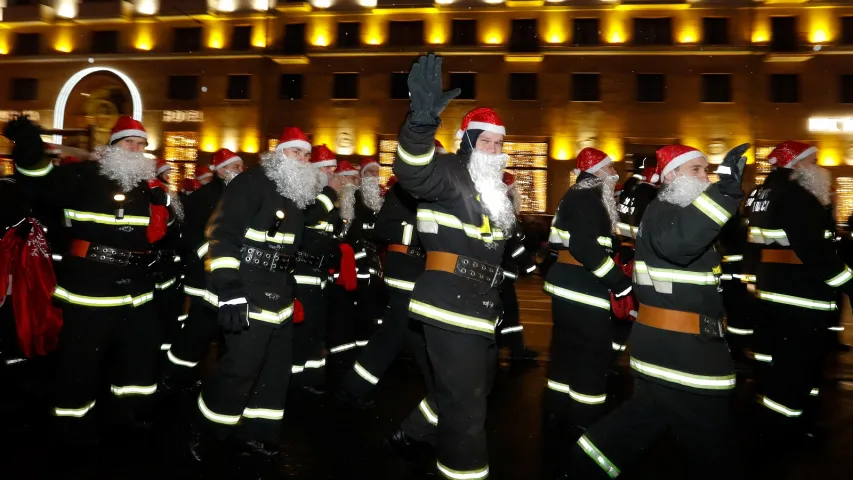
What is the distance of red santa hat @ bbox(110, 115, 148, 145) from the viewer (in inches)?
194

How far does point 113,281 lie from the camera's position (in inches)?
184

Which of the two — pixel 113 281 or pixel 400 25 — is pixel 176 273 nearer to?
pixel 113 281

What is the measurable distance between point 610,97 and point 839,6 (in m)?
9.62

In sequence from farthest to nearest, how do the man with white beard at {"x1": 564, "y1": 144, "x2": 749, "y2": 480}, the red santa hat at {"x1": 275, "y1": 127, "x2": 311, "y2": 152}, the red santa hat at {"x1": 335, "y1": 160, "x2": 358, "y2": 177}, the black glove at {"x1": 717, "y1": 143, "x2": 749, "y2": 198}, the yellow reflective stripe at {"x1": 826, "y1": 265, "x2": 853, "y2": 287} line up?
the red santa hat at {"x1": 335, "y1": 160, "x2": 358, "y2": 177} < the yellow reflective stripe at {"x1": 826, "y1": 265, "x2": 853, "y2": 287} < the red santa hat at {"x1": 275, "y1": 127, "x2": 311, "y2": 152} < the man with white beard at {"x1": 564, "y1": 144, "x2": 749, "y2": 480} < the black glove at {"x1": 717, "y1": 143, "x2": 749, "y2": 198}

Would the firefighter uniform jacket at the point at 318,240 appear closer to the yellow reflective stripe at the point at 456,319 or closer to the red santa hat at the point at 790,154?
the yellow reflective stripe at the point at 456,319

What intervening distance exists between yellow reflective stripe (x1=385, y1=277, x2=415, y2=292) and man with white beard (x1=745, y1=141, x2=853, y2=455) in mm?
2969

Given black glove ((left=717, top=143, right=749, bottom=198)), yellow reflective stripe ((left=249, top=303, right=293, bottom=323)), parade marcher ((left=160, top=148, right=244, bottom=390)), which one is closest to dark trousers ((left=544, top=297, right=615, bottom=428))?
black glove ((left=717, top=143, right=749, bottom=198))

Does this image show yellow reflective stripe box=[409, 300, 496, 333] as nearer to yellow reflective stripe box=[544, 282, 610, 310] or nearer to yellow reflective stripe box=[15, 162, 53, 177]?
yellow reflective stripe box=[544, 282, 610, 310]

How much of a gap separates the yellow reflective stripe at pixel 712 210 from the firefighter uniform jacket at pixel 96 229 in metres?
3.94

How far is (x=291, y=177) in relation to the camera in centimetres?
456

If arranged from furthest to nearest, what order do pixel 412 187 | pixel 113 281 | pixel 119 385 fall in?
pixel 119 385, pixel 113 281, pixel 412 187

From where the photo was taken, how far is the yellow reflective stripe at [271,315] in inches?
168

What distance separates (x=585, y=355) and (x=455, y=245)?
2055 mm

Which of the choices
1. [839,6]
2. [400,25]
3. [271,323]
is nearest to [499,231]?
[271,323]
